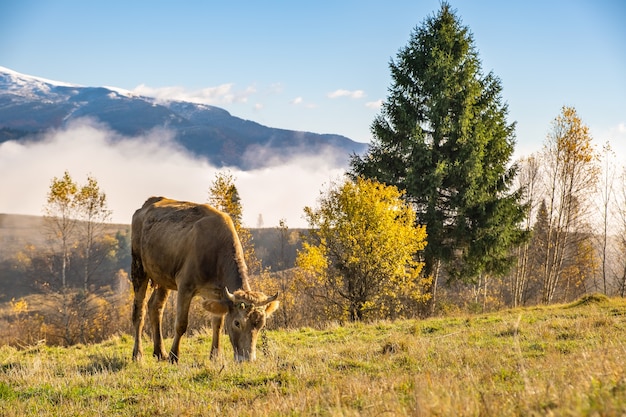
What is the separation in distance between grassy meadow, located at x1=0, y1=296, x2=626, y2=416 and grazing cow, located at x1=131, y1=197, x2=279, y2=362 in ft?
2.39

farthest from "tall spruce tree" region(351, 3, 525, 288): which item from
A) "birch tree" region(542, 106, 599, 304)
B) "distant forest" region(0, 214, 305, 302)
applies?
"distant forest" region(0, 214, 305, 302)

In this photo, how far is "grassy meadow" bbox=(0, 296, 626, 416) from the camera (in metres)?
3.59

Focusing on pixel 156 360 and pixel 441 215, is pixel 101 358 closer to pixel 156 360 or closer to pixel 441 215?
pixel 156 360

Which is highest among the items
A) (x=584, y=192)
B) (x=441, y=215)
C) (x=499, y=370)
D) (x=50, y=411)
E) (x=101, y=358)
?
(x=584, y=192)

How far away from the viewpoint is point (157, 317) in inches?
428

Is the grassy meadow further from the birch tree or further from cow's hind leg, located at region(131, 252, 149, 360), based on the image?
the birch tree

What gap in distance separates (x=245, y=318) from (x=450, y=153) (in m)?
20.4

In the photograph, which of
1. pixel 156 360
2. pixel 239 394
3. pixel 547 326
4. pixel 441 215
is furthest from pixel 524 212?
pixel 239 394

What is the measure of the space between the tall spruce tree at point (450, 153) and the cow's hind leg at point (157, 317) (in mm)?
16591

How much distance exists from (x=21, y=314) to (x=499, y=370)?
78.5 metres

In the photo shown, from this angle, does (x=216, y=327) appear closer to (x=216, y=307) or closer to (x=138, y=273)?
(x=216, y=307)

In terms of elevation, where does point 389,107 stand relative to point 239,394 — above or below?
above

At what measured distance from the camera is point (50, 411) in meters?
5.68

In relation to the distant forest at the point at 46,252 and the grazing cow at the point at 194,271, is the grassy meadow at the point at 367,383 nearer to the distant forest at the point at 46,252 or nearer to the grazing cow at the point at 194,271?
the grazing cow at the point at 194,271
